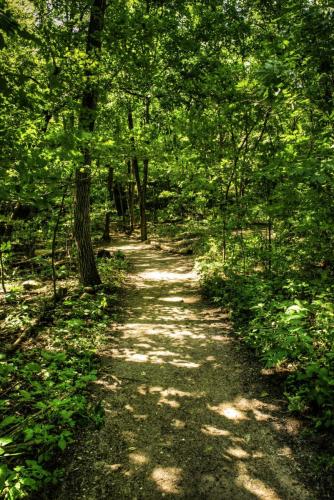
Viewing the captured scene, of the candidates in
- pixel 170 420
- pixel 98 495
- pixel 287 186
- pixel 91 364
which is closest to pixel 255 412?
pixel 170 420

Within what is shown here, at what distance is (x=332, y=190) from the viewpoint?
223 inches

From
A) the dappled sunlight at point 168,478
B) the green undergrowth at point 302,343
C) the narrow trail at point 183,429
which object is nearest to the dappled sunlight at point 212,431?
the narrow trail at point 183,429

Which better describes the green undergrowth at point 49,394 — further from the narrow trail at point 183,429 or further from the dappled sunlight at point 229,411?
the dappled sunlight at point 229,411

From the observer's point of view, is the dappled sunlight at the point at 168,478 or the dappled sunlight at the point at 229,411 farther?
the dappled sunlight at the point at 229,411

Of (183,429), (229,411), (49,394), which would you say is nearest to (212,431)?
(183,429)

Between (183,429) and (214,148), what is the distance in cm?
824

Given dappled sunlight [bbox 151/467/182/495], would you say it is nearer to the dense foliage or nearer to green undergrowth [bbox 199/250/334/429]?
the dense foliage

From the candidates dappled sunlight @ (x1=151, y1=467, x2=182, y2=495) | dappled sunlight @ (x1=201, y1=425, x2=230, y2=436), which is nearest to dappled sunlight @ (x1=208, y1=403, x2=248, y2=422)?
dappled sunlight @ (x1=201, y1=425, x2=230, y2=436)

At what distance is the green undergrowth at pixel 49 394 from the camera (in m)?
3.17

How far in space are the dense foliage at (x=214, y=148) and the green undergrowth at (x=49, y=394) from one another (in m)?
0.05

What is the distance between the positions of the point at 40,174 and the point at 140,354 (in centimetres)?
381

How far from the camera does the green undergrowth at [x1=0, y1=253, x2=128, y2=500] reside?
3166mm

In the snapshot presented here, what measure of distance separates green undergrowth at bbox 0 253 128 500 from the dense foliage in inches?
2.0

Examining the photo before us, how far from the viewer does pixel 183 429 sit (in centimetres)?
424
